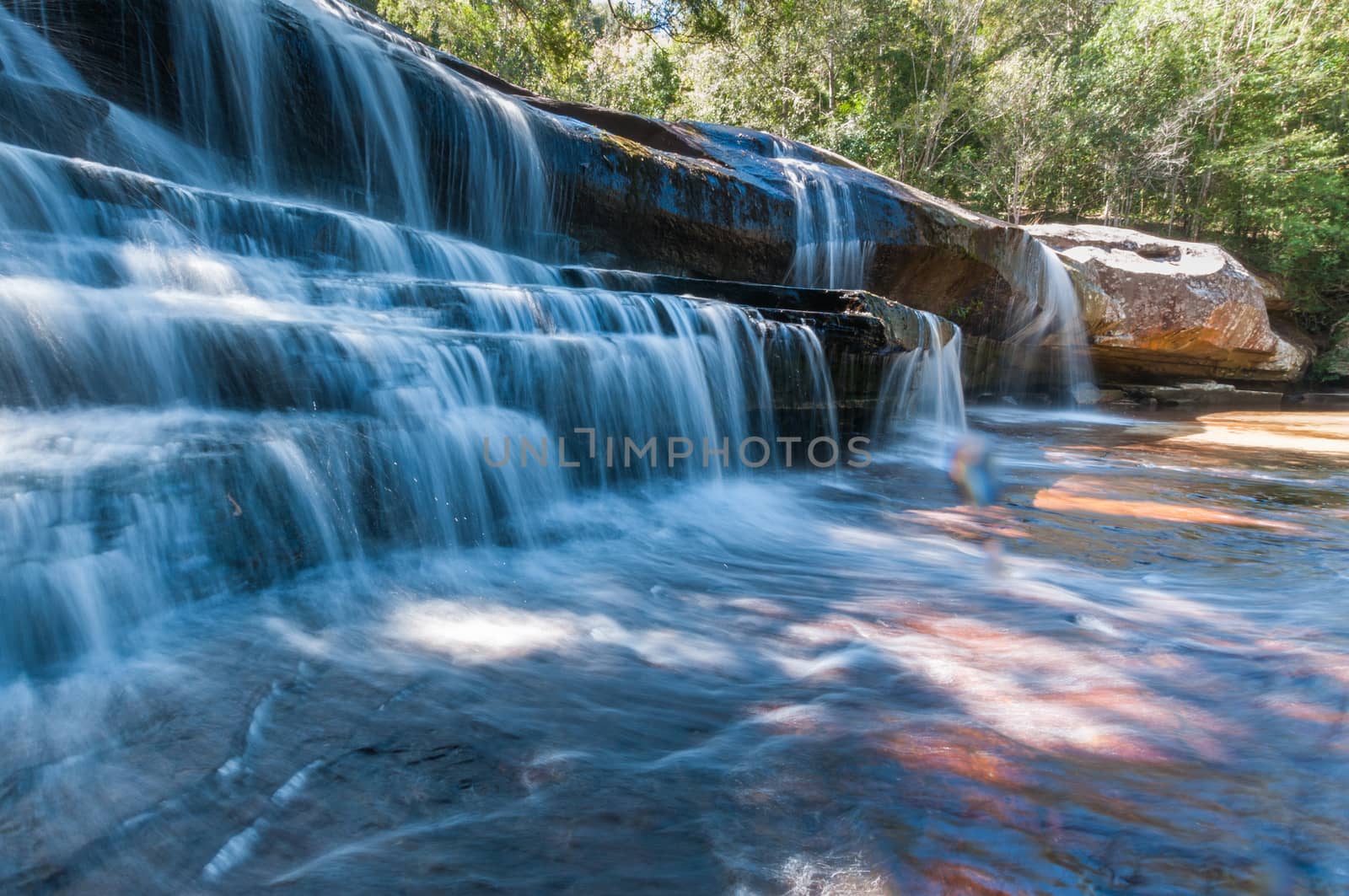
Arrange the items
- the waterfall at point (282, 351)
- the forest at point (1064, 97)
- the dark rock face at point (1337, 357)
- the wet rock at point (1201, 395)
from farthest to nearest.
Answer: the forest at point (1064, 97)
the dark rock face at point (1337, 357)
the wet rock at point (1201, 395)
the waterfall at point (282, 351)

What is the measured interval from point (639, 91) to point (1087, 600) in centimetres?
2388

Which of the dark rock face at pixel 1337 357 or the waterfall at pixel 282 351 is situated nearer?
the waterfall at pixel 282 351

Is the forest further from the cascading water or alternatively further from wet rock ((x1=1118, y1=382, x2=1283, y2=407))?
the cascading water

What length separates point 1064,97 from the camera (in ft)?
53.8

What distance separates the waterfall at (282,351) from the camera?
2084mm

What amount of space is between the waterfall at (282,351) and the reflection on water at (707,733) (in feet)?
0.83

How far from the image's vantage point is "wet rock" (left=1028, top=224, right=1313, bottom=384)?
37.9 ft

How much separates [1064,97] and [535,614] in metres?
19.6

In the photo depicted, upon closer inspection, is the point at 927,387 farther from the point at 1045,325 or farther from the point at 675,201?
the point at 1045,325

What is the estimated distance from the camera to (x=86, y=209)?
3557 millimetres

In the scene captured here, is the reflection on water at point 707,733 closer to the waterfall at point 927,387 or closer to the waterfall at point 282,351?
the waterfall at point 282,351

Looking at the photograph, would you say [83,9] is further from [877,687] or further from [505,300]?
[877,687]

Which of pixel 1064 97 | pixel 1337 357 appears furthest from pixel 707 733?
pixel 1064 97

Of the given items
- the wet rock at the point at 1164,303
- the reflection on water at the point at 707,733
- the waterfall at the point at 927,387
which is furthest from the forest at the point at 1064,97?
the reflection on water at the point at 707,733
